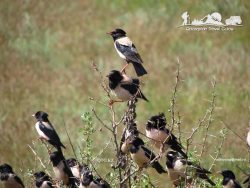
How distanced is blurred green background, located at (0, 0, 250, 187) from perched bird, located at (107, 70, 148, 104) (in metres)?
3.41

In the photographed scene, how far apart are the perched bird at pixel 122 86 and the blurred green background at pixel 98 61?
134 inches

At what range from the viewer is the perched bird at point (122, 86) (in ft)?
27.9

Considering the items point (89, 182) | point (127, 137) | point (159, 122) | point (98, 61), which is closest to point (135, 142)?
point (127, 137)

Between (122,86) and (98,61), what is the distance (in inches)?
185

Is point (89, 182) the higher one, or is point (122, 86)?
point (122, 86)

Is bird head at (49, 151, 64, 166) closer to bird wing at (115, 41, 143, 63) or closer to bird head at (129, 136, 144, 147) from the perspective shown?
bird head at (129, 136, 144, 147)

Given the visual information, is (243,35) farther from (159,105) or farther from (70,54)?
(70,54)

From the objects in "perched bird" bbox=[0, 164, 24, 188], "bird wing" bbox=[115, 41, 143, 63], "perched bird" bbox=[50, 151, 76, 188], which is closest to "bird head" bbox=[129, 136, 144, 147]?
"perched bird" bbox=[50, 151, 76, 188]

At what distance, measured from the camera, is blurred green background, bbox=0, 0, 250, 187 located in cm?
1246

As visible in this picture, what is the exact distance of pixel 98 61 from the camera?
1327 cm

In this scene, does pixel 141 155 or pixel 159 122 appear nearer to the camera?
pixel 141 155

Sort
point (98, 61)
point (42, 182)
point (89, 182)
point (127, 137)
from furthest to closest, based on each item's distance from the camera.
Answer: point (98, 61) → point (42, 182) → point (127, 137) → point (89, 182)

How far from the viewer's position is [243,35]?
1320cm

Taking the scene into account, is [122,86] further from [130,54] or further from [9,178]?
[9,178]
